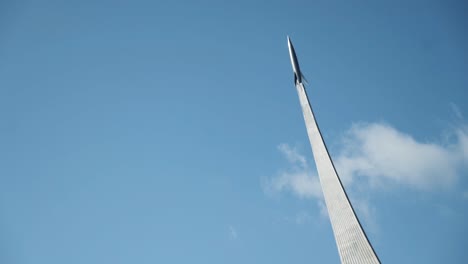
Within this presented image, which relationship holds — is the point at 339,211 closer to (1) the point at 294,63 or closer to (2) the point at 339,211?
(2) the point at 339,211

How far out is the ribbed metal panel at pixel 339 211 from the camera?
28.1 metres

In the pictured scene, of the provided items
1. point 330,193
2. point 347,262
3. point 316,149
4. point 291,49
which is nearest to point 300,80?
point 291,49

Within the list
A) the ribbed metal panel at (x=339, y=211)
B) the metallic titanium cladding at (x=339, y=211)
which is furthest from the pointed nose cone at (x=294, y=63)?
the ribbed metal panel at (x=339, y=211)

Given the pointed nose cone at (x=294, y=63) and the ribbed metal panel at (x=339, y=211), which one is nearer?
the ribbed metal panel at (x=339, y=211)

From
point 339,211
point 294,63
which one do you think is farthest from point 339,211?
point 294,63

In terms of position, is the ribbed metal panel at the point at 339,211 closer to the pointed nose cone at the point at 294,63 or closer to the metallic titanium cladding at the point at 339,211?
the metallic titanium cladding at the point at 339,211

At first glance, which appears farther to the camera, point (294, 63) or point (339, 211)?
point (294, 63)

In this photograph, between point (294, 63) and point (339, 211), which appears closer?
point (339, 211)

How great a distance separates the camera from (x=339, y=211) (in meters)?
33.0

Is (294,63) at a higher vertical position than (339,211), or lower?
higher

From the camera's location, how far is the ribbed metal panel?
2808 cm

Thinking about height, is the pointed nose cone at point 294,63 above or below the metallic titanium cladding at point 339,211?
above

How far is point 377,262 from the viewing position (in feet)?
85.4

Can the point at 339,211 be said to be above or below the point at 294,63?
below
